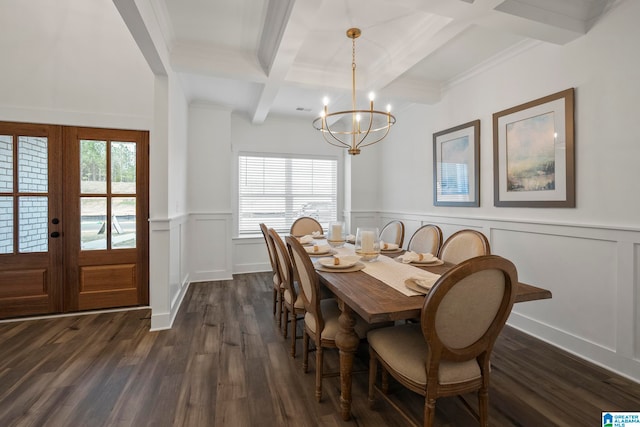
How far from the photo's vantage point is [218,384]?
190cm

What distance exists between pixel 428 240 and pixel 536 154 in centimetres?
120

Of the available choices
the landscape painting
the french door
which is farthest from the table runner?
the french door

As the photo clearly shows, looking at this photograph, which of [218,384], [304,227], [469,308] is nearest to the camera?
[469,308]

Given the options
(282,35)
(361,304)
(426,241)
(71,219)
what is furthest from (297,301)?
(71,219)

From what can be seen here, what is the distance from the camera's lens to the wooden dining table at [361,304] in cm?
127

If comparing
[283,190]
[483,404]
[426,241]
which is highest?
[283,190]

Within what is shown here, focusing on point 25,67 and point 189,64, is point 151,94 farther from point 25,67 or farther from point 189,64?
point 25,67

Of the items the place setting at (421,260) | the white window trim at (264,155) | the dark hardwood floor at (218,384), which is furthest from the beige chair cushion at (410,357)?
the white window trim at (264,155)

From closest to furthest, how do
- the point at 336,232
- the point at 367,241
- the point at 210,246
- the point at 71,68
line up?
the point at 367,241
the point at 336,232
the point at 71,68
the point at 210,246

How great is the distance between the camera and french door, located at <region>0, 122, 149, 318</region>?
288 cm

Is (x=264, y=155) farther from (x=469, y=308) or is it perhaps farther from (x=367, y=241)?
(x=469, y=308)

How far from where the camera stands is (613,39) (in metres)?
2.06

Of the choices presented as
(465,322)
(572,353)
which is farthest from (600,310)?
(465,322)

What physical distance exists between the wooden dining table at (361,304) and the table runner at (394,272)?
49mm
